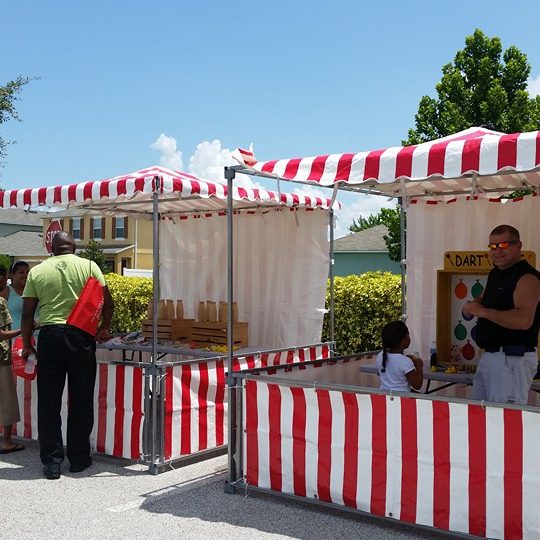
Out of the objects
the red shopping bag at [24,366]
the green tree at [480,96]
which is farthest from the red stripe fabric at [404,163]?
the green tree at [480,96]

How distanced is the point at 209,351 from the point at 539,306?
331 cm

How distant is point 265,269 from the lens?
809 centimetres

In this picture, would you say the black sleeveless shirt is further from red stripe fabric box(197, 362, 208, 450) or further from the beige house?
the beige house

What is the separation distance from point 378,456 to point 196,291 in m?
4.53

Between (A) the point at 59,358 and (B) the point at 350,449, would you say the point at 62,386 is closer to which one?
(A) the point at 59,358

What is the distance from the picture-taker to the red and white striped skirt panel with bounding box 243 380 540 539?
4.02 meters

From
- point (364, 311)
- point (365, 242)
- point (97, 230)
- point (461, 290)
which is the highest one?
point (97, 230)

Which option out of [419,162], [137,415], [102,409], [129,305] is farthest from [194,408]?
[129,305]

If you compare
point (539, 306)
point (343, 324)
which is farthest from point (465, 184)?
point (343, 324)

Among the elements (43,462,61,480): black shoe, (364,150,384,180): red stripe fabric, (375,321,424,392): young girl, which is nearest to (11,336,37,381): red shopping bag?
(43,462,61,480): black shoe

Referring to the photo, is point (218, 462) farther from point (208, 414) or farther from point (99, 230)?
point (99, 230)

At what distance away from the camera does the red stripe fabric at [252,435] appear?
5059 mm

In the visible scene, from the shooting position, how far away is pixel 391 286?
33.3 feet

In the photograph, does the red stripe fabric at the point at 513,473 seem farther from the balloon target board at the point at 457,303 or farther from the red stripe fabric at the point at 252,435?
the balloon target board at the point at 457,303
